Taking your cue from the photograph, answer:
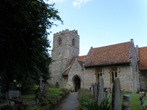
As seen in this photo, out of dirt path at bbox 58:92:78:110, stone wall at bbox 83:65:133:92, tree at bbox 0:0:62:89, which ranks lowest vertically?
dirt path at bbox 58:92:78:110

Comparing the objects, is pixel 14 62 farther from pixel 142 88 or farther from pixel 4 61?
pixel 142 88

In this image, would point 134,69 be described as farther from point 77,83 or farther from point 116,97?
point 116,97

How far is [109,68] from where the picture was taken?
106 ft

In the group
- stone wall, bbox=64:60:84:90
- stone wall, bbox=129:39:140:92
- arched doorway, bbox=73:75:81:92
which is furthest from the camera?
arched doorway, bbox=73:75:81:92

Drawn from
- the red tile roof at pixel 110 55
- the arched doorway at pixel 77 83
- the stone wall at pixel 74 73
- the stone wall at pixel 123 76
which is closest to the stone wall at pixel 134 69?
the red tile roof at pixel 110 55

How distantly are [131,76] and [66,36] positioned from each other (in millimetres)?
19403

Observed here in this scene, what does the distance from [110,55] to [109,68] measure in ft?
7.79

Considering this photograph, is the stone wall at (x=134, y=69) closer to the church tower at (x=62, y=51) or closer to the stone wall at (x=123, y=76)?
the stone wall at (x=123, y=76)

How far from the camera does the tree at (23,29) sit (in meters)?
9.94

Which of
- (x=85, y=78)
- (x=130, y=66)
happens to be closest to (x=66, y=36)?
(x=85, y=78)

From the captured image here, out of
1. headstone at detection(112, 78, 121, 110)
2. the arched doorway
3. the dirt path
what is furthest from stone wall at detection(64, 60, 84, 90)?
headstone at detection(112, 78, 121, 110)

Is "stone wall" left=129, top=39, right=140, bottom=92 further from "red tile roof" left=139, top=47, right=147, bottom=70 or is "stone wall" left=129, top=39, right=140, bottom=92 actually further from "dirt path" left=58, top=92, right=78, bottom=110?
"dirt path" left=58, top=92, right=78, bottom=110

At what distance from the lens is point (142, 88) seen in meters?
33.1

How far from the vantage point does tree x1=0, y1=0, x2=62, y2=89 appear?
994 cm
